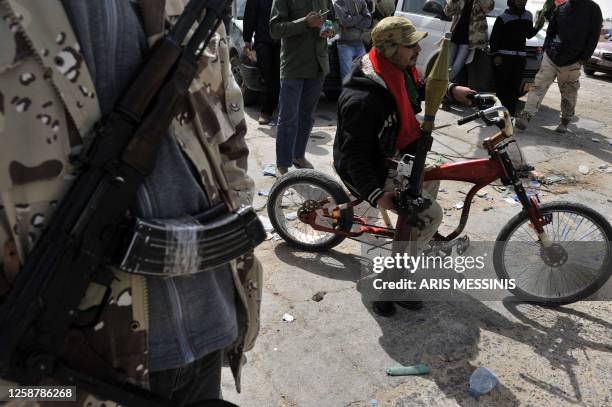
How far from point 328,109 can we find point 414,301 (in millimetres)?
4794

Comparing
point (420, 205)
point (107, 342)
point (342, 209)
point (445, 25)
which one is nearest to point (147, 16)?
point (107, 342)

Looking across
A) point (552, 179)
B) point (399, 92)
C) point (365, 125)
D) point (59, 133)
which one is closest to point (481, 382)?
point (365, 125)

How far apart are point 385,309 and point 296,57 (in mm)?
2545

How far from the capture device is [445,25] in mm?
8000

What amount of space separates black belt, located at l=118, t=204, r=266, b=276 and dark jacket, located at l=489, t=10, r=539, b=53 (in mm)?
6370

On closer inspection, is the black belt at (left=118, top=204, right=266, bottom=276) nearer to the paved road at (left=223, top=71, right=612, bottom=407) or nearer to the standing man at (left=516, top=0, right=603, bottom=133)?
the paved road at (left=223, top=71, right=612, bottom=407)

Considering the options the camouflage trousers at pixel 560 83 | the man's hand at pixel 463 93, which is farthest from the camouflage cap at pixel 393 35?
the camouflage trousers at pixel 560 83

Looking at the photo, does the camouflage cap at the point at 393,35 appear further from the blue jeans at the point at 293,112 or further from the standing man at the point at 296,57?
the blue jeans at the point at 293,112

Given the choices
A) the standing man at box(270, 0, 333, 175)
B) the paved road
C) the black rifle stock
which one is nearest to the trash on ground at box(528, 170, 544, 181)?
the paved road

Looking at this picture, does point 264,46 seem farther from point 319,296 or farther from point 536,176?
point 319,296

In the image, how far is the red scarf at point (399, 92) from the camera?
3162mm

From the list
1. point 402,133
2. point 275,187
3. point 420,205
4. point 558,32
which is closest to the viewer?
point 420,205

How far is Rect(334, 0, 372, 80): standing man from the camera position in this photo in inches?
244

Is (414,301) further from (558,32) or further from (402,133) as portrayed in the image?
(558,32)
